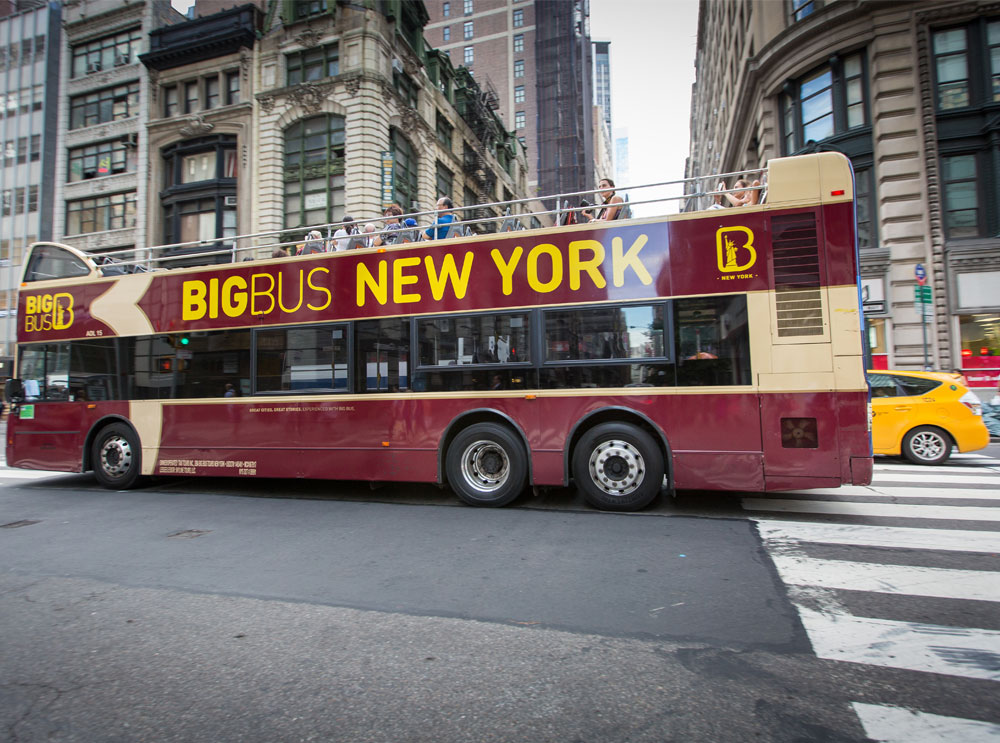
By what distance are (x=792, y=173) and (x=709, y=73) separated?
165 feet

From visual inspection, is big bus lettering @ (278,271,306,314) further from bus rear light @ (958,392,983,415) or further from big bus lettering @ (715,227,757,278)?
bus rear light @ (958,392,983,415)

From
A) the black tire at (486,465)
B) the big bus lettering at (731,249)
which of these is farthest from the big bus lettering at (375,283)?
the big bus lettering at (731,249)

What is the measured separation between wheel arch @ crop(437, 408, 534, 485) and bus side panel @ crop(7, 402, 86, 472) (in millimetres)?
6343

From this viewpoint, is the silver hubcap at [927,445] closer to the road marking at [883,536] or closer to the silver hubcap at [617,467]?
the road marking at [883,536]

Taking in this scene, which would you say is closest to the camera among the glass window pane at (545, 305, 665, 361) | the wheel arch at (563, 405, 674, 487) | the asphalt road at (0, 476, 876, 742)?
the asphalt road at (0, 476, 876, 742)

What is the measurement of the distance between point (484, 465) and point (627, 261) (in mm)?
3051

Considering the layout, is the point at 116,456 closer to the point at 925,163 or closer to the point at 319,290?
the point at 319,290

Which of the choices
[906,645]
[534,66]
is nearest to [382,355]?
[906,645]

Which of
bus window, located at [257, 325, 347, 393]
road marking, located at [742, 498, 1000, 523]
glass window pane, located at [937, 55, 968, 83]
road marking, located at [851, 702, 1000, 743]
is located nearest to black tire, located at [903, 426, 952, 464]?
road marking, located at [742, 498, 1000, 523]

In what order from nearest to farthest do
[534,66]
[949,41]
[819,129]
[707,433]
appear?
1. [707,433]
2. [949,41]
3. [819,129]
4. [534,66]

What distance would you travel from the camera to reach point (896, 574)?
13.6 ft

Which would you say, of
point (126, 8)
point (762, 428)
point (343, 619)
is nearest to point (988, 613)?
point (762, 428)

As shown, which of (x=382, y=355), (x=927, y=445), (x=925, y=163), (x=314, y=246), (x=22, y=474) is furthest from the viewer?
(x=925, y=163)

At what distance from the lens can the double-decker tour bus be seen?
233 inches
